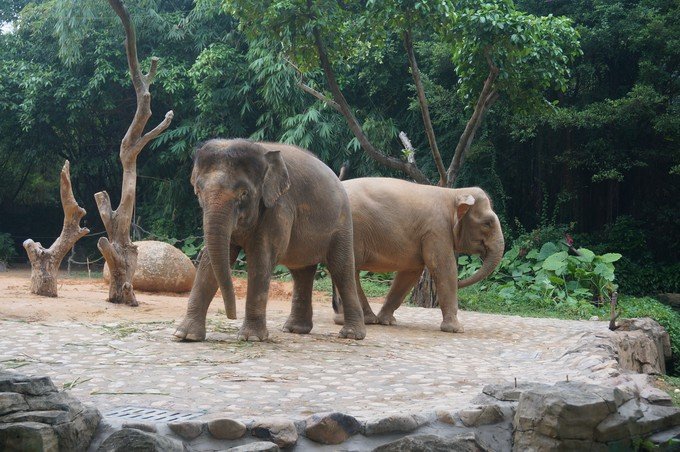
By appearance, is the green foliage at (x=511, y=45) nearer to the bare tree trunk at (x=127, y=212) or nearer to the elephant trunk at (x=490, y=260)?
the elephant trunk at (x=490, y=260)

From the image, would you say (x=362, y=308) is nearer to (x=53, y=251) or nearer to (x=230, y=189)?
(x=230, y=189)

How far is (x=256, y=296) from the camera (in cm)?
686

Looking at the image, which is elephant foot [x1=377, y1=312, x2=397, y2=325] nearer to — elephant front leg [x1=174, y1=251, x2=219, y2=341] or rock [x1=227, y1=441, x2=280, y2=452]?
elephant front leg [x1=174, y1=251, x2=219, y2=341]

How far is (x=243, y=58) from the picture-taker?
20.7 metres

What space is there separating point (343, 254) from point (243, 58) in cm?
1395

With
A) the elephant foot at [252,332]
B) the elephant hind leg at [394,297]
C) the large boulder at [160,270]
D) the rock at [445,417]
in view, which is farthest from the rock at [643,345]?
the large boulder at [160,270]

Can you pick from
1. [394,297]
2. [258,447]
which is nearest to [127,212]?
[394,297]

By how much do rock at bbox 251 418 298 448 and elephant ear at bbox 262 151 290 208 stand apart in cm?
295

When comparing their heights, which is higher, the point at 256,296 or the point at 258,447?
the point at 256,296

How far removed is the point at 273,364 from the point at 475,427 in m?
1.92

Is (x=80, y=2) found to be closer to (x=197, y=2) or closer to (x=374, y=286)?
(x=197, y=2)

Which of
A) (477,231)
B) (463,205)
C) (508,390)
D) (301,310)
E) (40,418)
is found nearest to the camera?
(40,418)

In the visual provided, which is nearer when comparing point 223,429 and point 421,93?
point 223,429

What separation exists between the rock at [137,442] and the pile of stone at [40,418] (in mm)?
174
